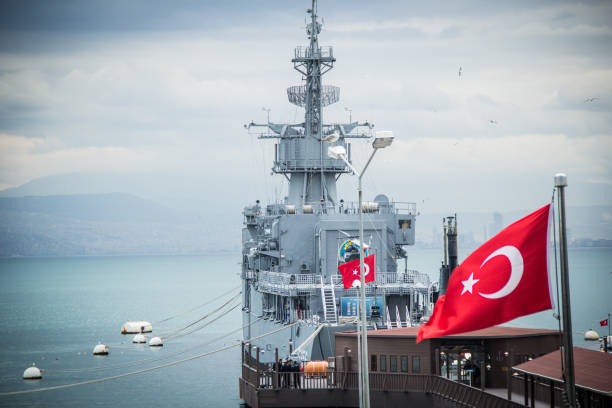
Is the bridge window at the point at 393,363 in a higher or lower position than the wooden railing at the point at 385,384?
higher

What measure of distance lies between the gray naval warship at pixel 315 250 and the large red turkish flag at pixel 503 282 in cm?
2155

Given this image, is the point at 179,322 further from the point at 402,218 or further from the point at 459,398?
the point at 459,398

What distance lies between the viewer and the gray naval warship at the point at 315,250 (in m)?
47.3

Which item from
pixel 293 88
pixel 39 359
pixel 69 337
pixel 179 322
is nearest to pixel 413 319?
pixel 293 88

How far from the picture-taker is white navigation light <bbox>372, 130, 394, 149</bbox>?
23603mm

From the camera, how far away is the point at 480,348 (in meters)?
33.5

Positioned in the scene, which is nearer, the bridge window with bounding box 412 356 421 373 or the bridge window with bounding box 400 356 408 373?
the bridge window with bounding box 412 356 421 373

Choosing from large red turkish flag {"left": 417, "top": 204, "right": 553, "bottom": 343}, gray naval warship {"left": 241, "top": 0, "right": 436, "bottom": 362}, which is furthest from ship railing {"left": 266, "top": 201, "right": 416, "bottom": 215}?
large red turkish flag {"left": 417, "top": 204, "right": 553, "bottom": 343}

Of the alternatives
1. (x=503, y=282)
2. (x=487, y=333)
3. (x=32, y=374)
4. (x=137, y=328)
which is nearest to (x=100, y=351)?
(x=32, y=374)

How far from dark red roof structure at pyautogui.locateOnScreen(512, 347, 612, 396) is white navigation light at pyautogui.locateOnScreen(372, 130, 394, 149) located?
8.06 m

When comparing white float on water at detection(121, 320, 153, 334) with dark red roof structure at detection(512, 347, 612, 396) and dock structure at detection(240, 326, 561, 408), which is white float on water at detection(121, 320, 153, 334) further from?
dark red roof structure at detection(512, 347, 612, 396)

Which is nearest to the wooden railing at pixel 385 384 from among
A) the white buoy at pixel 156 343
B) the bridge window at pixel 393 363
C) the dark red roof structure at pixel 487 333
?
the bridge window at pixel 393 363

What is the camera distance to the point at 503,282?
17.4 m

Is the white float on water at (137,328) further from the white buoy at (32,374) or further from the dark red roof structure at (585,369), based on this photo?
the dark red roof structure at (585,369)
